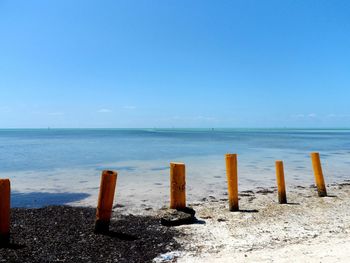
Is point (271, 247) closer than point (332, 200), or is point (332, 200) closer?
point (271, 247)

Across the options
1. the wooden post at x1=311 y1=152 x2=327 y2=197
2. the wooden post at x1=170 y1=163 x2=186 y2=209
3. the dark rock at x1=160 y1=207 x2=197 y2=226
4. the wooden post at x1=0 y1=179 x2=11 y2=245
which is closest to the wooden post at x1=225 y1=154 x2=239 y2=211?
the wooden post at x1=170 y1=163 x2=186 y2=209

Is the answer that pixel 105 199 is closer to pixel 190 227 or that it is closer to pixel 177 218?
pixel 177 218

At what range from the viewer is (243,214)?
907 cm

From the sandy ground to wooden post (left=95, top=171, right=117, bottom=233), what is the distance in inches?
67.6

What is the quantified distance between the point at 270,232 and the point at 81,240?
13.8ft

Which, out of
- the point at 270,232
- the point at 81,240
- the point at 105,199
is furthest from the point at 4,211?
the point at 270,232

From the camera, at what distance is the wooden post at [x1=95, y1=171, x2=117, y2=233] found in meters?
6.88

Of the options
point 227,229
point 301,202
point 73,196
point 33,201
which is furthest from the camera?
point 73,196

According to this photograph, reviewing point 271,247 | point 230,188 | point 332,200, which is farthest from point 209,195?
point 271,247

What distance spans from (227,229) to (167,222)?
148cm

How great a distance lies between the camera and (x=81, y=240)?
6.55 metres

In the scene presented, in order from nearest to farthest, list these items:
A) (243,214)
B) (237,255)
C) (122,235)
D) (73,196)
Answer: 1. (237,255)
2. (122,235)
3. (243,214)
4. (73,196)

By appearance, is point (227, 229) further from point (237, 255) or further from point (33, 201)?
point (33, 201)

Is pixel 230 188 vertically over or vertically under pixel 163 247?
over
